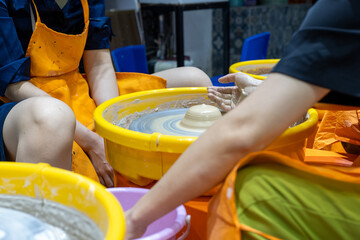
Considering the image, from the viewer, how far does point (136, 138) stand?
948 millimetres

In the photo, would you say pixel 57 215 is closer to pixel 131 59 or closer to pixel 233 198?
pixel 233 198

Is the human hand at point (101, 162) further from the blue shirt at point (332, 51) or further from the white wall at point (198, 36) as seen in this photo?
the white wall at point (198, 36)

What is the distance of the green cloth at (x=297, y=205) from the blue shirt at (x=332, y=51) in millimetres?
178

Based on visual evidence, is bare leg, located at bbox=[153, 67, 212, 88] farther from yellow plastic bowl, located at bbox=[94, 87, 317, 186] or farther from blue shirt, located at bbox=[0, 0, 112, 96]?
yellow plastic bowl, located at bbox=[94, 87, 317, 186]

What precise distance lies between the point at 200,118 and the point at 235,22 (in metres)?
2.90

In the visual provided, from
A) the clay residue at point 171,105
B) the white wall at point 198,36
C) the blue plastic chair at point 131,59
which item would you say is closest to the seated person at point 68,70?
the clay residue at point 171,105

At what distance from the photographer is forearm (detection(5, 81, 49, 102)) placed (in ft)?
4.02

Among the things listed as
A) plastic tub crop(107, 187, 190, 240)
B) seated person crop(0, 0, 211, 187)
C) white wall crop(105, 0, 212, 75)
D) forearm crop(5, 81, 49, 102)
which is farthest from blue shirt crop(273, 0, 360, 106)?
white wall crop(105, 0, 212, 75)

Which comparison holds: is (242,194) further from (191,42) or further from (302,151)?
(191,42)

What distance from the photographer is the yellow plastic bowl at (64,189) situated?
0.65 metres

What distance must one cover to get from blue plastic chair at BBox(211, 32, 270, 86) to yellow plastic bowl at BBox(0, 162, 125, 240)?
5.46 feet

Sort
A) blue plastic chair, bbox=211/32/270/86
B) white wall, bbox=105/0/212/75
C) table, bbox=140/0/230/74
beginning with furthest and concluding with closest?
white wall, bbox=105/0/212/75, table, bbox=140/0/230/74, blue plastic chair, bbox=211/32/270/86

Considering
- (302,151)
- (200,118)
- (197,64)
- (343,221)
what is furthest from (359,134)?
(197,64)

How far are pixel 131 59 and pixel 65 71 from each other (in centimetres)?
75
